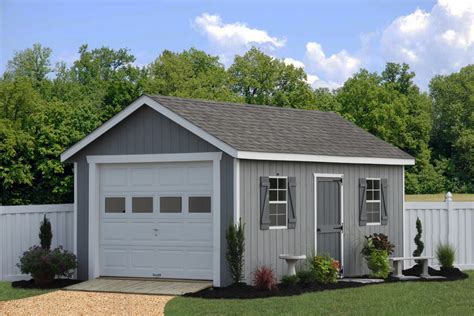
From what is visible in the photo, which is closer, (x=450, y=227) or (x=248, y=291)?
(x=248, y=291)

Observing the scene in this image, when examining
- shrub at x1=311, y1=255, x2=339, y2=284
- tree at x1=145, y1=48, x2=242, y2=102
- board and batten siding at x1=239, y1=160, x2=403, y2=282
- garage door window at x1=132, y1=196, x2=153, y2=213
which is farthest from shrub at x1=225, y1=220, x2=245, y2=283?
tree at x1=145, y1=48, x2=242, y2=102

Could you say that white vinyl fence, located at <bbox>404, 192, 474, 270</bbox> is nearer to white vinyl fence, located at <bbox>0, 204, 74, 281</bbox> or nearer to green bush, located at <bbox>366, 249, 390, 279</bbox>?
green bush, located at <bbox>366, 249, 390, 279</bbox>

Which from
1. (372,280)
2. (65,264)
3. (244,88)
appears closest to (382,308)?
(372,280)

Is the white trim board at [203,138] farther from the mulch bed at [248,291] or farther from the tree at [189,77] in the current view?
the tree at [189,77]

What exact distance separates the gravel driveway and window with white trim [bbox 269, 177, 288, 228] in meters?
2.80

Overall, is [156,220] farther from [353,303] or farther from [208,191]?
[353,303]

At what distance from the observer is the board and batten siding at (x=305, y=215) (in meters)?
16.8

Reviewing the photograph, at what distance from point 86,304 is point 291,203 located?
4.57m

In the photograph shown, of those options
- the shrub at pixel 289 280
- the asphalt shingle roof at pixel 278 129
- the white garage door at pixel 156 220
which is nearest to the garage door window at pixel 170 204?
the white garage door at pixel 156 220

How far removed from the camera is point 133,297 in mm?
15984

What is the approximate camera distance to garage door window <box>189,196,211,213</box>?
673 inches

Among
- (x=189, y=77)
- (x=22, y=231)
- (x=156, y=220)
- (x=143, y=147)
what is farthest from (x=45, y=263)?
(x=189, y=77)

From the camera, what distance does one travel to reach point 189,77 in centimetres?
5756

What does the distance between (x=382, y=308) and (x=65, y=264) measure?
6879mm
